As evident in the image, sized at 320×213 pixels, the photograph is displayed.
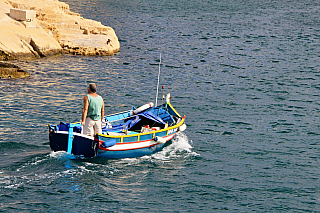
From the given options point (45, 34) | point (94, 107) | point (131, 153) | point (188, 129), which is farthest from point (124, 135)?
point (45, 34)

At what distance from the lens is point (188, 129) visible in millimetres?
22328

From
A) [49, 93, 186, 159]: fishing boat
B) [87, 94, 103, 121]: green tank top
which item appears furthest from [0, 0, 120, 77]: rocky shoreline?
[87, 94, 103, 121]: green tank top

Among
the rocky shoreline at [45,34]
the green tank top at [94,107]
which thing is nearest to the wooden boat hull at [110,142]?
the green tank top at [94,107]

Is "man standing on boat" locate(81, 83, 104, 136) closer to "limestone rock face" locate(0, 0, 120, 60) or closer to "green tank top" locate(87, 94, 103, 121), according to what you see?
"green tank top" locate(87, 94, 103, 121)

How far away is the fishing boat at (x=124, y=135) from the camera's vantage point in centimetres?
1631

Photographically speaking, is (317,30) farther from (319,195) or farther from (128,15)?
(319,195)

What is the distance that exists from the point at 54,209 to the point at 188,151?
7.09 m

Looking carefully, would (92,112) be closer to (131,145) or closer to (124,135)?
(124,135)

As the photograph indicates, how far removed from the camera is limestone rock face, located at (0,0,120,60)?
33.7 meters

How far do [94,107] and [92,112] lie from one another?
22 centimetres

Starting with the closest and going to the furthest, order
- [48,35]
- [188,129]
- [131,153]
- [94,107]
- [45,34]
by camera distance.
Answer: [94,107]
[131,153]
[188,129]
[45,34]
[48,35]

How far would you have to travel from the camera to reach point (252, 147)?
20250 mm

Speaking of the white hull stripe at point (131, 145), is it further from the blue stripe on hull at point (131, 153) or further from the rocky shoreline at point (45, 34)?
the rocky shoreline at point (45, 34)

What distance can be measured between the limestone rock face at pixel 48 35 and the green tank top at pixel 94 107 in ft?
60.3
